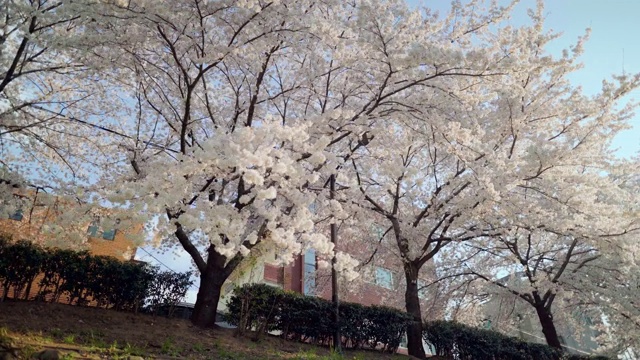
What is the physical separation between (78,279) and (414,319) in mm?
8180

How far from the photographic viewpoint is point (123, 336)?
6637mm

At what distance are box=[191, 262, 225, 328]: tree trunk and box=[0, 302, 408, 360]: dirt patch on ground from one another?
214mm

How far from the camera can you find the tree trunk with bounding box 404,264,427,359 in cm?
1033

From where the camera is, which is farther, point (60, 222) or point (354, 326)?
point (354, 326)

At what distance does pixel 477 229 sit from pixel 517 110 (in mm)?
3301

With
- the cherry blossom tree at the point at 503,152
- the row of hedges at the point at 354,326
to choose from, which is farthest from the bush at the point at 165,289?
the cherry blossom tree at the point at 503,152

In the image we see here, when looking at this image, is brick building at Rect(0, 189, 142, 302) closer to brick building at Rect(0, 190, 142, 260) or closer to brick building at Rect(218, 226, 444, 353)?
brick building at Rect(0, 190, 142, 260)

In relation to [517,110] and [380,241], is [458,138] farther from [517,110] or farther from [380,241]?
[380,241]

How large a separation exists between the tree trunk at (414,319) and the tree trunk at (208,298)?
17.2ft

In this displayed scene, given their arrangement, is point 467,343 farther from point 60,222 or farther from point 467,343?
point 60,222

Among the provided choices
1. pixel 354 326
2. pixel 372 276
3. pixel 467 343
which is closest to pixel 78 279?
pixel 354 326

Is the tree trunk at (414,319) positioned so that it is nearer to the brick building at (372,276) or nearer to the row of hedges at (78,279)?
the brick building at (372,276)

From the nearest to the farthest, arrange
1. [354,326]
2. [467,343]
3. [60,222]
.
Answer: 1. [60,222]
2. [354,326]
3. [467,343]

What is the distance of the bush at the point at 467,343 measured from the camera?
1088 cm
